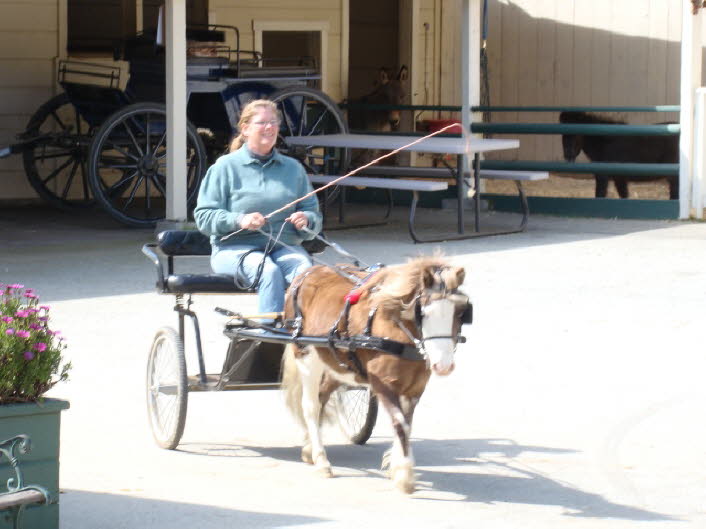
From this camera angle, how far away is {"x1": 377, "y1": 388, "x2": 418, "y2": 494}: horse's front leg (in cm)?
490

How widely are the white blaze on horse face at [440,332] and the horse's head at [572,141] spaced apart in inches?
431

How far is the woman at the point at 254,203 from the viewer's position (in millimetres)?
5859

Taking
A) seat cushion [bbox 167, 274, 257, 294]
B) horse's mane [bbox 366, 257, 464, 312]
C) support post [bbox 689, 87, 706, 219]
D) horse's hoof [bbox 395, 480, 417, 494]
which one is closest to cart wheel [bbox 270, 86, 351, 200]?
support post [bbox 689, 87, 706, 219]

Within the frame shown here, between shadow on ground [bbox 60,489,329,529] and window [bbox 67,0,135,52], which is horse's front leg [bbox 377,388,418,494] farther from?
window [bbox 67,0,135,52]

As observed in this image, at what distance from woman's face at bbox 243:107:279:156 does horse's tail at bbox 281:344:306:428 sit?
3.09 feet

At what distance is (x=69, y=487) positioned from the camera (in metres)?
5.17

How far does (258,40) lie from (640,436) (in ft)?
38.9

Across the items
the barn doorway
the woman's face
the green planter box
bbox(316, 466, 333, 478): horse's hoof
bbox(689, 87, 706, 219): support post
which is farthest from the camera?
the barn doorway

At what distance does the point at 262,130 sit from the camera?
5949mm

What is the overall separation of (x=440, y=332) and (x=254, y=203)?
57.5 inches

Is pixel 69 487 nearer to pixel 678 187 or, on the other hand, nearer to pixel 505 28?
pixel 678 187

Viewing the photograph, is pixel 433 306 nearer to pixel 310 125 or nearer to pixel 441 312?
pixel 441 312

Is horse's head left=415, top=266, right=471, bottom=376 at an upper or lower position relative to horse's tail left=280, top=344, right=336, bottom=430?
upper

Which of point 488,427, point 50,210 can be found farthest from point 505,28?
point 488,427
